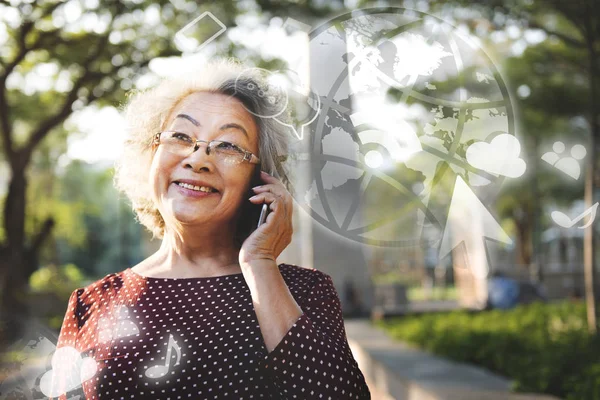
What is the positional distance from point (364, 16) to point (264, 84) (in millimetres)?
276

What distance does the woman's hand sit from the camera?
1246 mm

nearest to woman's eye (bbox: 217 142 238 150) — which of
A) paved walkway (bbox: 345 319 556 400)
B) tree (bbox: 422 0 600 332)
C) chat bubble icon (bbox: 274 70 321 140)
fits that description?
chat bubble icon (bbox: 274 70 321 140)

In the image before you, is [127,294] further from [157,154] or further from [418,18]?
[418,18]

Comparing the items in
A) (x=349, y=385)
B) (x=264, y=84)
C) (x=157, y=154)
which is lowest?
(x=349, y=385)

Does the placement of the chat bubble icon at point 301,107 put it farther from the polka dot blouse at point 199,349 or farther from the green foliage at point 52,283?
the green foliage at point 52,283

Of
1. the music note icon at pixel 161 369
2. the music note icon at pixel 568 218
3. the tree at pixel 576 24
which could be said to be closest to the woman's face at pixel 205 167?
the music note icon at pixel 161 369

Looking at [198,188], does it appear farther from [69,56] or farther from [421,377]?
[69,56]

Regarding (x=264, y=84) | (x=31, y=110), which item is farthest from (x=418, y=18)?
(x=31, y=110)

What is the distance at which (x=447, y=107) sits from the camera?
1381 millimetres

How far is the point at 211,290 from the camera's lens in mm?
1315

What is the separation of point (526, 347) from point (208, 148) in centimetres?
658

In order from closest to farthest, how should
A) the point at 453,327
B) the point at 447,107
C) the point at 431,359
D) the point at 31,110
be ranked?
1. the point at 447,107
2. the point at 431,359
3. the point at 453,327
4. the point at 31,110

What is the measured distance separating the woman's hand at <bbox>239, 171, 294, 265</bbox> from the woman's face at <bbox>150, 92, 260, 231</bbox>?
0.15 feet

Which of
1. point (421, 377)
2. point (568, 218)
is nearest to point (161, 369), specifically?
point (568, 218)
